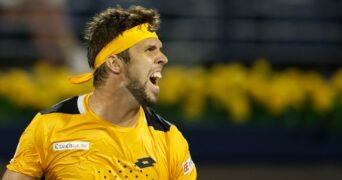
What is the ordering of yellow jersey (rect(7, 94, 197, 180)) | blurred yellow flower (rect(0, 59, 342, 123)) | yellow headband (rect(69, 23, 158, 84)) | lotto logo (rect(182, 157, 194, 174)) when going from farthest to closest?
blurred yellow flower (rect(0, 59, 342, 123)) < lotto logo (rect(182, 157, 194, 174)) < yellow headband (rect(69, 23, 158, 84)) < yellow jersey (rect(7, 94, 197, 180))

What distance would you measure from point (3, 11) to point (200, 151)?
277 cm

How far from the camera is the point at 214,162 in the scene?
9266mm

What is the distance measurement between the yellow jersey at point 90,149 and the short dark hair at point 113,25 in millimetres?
273

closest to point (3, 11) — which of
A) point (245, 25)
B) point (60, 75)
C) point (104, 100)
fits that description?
point (60, 75)

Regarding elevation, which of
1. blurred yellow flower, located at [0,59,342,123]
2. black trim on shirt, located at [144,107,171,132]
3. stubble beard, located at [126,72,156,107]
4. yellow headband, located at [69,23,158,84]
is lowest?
blurred yellow flower, located at [0,59,342,123]

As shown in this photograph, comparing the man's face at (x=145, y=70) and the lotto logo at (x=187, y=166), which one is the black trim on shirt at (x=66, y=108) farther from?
the lotto logo at (x=187, y=166)

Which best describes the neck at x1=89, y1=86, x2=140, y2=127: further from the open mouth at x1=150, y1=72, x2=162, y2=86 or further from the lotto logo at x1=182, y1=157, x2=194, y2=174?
the lotto logo at x1=182, y1=157, x2=194, y2=174

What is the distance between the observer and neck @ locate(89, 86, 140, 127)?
5.30m

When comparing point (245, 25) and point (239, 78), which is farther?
point (245, 25)

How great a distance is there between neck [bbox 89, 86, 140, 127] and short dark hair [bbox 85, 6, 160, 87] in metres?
0.10

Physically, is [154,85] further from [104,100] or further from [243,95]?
[243,95]

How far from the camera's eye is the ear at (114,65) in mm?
5281

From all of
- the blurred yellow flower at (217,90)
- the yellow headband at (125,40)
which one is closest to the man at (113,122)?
the yellow headband at (125,40)

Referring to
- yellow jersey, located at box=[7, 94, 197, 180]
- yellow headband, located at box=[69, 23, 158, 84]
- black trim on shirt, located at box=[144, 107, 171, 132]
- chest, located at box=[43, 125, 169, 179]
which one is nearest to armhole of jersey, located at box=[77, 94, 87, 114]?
yellow jersey, located at box=[7, 94, 197, 180]
